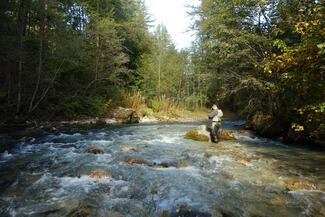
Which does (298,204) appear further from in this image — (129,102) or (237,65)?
(129,102)

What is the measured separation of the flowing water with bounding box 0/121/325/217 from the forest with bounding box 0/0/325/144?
1623 millimetres

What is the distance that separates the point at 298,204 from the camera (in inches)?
A: 194

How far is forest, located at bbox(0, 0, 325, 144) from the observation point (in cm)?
730

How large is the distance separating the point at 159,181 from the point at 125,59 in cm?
1476

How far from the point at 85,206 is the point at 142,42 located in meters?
22.9

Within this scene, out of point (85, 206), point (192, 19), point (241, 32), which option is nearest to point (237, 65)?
point (241, 32)

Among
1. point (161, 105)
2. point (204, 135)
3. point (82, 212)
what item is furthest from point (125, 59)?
point (82, 212)

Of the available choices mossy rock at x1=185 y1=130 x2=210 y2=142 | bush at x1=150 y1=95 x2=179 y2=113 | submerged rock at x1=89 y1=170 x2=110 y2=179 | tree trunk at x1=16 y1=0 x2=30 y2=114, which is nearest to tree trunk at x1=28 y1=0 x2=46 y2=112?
tree trunk at x1=16 y1=0 x2=30 y2=114

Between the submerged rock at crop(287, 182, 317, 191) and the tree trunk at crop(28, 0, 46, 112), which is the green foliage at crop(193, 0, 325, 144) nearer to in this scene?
the submerged rock at crop(287, 182, 317, 191)

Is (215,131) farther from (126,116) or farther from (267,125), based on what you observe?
(126,116)

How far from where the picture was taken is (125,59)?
19.8m

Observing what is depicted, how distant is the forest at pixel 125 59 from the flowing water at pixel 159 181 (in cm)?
162

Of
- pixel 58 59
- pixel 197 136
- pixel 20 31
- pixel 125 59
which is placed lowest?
pixel 197 136

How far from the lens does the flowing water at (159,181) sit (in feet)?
15.2
